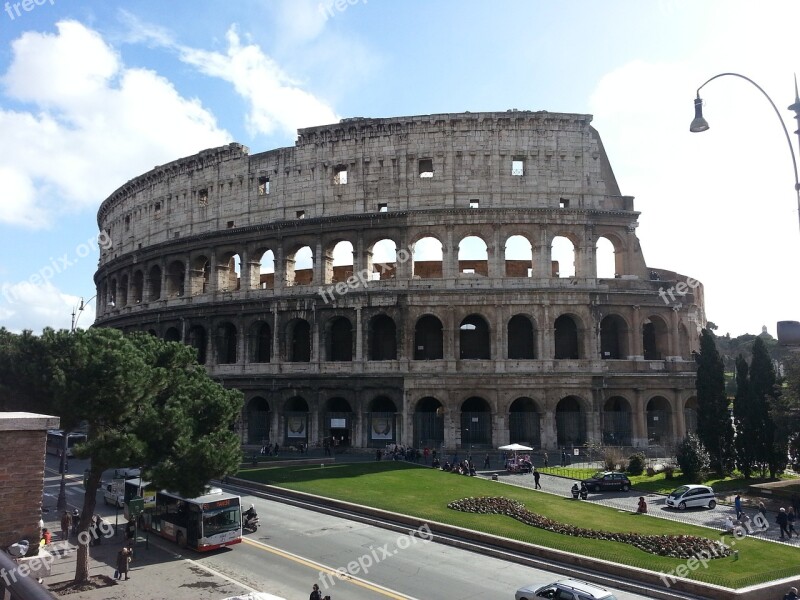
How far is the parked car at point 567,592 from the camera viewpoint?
47.8ft

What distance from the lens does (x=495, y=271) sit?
43.3 metres

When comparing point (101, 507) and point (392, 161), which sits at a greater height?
point (392, 161)

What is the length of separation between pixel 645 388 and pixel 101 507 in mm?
34132

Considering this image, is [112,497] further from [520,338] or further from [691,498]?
[520,338]

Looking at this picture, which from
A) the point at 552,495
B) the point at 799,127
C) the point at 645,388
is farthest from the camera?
the point at 645,388

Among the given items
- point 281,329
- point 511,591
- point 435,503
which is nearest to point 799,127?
point 511,591

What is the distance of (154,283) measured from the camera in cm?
5572

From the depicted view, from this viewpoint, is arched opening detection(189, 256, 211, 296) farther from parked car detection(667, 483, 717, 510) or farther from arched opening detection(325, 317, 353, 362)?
parked car detection(667, 483, 717, 510)

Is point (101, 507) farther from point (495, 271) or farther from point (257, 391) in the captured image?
point (495, 271)

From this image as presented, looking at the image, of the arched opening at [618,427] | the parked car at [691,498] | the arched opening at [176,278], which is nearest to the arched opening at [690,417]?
the arched opening at [618,427]

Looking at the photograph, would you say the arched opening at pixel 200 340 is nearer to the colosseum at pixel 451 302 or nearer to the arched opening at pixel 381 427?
the colosseum at pixel 451 302

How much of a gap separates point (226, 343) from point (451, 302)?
63.6 ft

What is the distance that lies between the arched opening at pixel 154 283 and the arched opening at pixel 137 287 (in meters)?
1.71

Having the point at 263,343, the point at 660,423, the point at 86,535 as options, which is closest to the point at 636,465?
the point at 660,423
